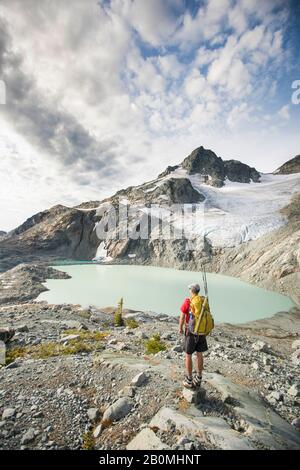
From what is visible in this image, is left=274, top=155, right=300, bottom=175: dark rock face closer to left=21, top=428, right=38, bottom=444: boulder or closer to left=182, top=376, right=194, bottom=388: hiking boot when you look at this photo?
left=182, top=376, right=194, bottom=388: hiking boot

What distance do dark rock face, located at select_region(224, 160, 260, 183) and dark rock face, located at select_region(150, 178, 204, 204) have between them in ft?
198

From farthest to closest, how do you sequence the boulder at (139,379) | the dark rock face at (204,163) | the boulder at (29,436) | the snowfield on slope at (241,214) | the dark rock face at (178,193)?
the dark rock face at (204,163), the dark rock face at (178,193), the snowfield on slope at (241,214), the boulder at (139,379), the boulder at (29,436)

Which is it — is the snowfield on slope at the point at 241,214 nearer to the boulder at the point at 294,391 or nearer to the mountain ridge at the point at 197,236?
the mountain ridge at the point at 197,236

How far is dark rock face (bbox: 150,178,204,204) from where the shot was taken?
336ft

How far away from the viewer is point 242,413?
19.2 ft

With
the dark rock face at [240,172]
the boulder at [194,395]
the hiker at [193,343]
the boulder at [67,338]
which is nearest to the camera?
the boulder at [194,395]

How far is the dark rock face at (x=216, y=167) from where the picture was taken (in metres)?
155

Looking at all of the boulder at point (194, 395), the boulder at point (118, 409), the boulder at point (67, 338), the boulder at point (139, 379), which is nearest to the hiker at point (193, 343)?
the boulder at point (194, 395)

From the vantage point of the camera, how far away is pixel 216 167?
155 metres

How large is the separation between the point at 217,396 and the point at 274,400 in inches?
88.8

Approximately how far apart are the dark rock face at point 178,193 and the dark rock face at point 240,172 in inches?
2382

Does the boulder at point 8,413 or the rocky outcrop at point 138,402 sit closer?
the rocky outcrop at point 138,402

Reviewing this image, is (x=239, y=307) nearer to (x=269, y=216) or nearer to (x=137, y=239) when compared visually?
(x=269, y=216)

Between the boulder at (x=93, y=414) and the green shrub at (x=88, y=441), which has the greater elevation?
the boulder at (x=93, y=414)
